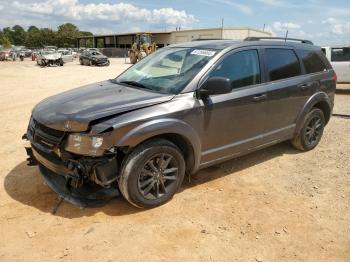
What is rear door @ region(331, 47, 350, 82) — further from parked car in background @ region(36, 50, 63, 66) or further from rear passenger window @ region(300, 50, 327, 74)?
parked car in background @ region(36, 50, 63, 66)

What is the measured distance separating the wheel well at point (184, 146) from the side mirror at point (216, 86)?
1.87 ft

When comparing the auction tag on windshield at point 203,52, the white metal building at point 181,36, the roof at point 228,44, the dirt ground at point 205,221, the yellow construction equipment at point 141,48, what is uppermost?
the white metal building at point 181,36

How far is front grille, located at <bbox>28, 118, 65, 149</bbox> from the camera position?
3.53 m

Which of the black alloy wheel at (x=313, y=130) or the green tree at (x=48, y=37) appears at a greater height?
the green tree at (x=48, y=37)

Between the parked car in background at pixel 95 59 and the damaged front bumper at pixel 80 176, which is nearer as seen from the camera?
the damaged front bumper at pixel 80 176

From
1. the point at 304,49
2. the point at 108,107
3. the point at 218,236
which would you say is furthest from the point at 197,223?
the point at 304,49

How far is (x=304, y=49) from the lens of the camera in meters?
5.53

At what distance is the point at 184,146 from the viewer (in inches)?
159

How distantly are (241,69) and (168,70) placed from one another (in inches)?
36.6

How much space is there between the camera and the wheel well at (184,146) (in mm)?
3883

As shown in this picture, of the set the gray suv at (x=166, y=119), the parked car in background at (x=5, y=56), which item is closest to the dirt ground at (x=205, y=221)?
the gray suv at (x=166, y=119)

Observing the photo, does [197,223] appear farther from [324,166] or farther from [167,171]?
[324,166]

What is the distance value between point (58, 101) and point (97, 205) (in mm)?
1300

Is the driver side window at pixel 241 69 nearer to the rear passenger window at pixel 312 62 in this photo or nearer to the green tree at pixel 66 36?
the rear passenger window at pixel 312 62
